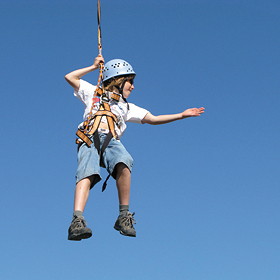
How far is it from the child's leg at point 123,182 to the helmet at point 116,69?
1.92 m

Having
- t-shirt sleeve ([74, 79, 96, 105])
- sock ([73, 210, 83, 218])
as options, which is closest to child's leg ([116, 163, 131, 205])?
sock ([73, 210, 83, 218])

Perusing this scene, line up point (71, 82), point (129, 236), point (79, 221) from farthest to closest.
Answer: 1. point (71, 82)
2. point (129, 236)
3. point (79, 221)

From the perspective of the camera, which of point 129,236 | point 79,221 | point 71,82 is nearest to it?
point 79,221

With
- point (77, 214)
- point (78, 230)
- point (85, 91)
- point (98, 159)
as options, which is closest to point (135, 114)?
point (85, 91)

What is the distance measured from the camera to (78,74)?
29.6 feet

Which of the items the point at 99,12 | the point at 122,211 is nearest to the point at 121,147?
the point at 122,211

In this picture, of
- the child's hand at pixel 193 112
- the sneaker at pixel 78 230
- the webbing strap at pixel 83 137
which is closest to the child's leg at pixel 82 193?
the sneaker at pixel 78 230

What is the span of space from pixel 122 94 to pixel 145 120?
0.73m

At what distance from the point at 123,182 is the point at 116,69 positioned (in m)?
2.31

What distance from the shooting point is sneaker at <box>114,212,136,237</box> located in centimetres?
835

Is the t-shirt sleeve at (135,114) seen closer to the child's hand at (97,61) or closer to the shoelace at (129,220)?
the child's hand at (97,61)

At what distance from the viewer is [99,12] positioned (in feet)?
31.2

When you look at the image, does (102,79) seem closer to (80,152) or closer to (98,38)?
(98,38)

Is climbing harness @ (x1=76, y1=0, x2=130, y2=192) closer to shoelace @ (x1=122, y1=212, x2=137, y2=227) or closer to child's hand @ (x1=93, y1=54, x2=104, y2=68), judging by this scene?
child's hand @ (x1=93, y1=54, x2=104, y2=68)
